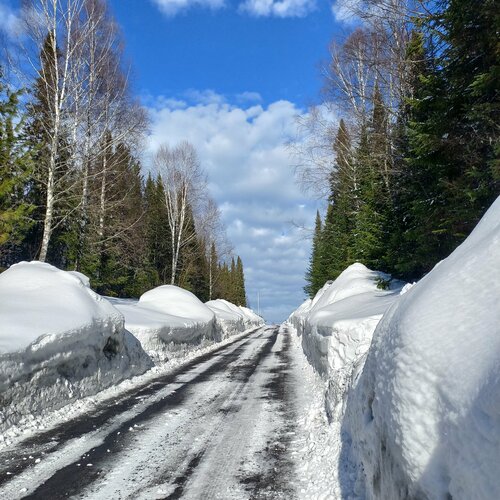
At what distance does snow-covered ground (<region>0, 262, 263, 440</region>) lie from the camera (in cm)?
586

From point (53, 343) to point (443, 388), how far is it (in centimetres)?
633

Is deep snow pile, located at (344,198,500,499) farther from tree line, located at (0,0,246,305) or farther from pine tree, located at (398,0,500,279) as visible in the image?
tree line, located at (0,0,246,305)

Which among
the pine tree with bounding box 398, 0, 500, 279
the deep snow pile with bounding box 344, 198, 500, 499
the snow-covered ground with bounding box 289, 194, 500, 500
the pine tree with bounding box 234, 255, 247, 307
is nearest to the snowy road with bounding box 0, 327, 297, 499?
the snow-covered ground with bounding box 289, 194, 500, 500

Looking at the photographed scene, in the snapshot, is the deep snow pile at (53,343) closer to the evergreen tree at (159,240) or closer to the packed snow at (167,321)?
the packed snow at (167,321)

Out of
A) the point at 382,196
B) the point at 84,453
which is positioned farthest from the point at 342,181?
the point at 84,453

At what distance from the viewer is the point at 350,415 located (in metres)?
4.30

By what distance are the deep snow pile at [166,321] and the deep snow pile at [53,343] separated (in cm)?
179

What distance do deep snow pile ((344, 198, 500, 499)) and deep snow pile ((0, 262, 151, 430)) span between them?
5026 millimetres

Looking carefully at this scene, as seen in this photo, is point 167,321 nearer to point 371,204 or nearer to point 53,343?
point 53,343

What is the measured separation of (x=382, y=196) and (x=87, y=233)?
13143 mm

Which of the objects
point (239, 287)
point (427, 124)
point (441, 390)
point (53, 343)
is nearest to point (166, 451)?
point (53, 343)

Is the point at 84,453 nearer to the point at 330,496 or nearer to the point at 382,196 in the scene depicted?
the point at 330,496

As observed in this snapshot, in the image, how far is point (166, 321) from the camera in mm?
13945

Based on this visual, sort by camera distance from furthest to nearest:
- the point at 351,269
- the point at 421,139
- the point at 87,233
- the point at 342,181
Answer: the point at 342,181 < the point at 87,233 < the point at 351,269 < the point at 421,139
